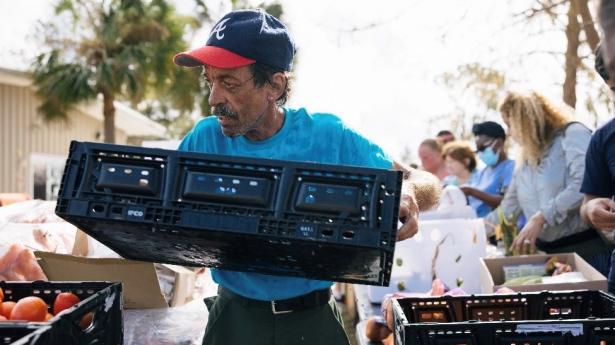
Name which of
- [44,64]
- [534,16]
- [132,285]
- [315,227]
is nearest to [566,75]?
[534,16]

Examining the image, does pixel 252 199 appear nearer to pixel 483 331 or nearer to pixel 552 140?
pixel 483 331

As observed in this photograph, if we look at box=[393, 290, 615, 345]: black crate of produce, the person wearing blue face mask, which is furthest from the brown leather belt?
the person wearing blue face mask

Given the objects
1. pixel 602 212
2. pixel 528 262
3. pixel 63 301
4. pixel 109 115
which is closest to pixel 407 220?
pixel 63 301

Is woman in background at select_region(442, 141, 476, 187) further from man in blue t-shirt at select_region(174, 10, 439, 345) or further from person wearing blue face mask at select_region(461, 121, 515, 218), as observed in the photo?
man in blue t-shirt at select_region(174, 10, 439, 345)

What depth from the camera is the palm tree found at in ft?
63.3

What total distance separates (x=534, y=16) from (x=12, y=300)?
25.5 feet

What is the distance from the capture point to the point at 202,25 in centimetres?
2652

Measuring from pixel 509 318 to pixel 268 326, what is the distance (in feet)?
2.82

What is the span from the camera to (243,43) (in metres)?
2.19

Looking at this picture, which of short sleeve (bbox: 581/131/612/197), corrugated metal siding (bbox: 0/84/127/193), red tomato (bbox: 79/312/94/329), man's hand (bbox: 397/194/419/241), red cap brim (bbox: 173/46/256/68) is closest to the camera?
red tomato (bbox: 79/312/94/329)

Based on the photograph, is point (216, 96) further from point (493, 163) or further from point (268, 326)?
point (493, 163)

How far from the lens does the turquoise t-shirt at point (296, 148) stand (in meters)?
2.32

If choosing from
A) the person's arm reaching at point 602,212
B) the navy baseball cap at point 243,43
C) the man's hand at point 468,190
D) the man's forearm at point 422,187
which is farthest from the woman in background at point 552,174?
the navy baseball cap at point 243,43

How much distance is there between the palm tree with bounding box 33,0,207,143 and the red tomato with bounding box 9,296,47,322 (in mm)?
18003
